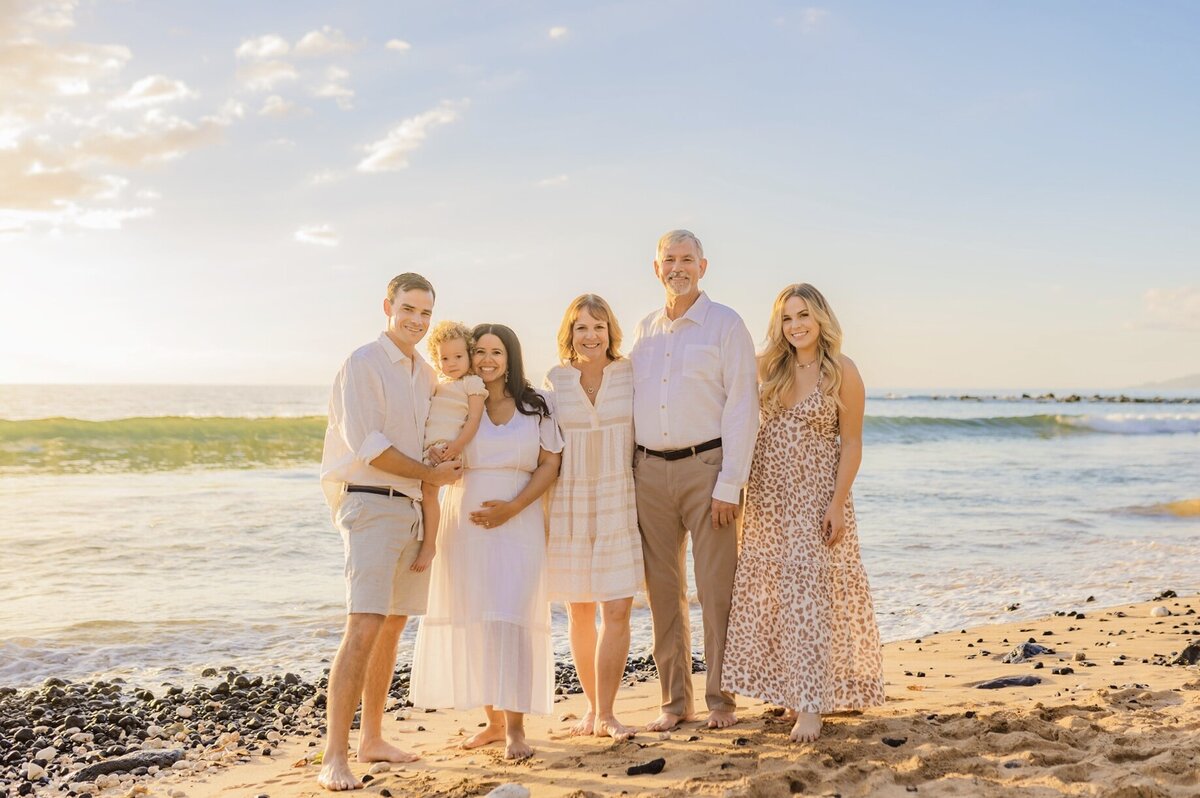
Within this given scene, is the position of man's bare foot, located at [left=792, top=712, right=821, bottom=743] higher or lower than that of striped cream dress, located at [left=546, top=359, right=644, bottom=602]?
lower

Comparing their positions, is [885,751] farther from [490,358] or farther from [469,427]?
[490,358]

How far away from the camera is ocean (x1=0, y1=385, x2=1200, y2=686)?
24.2ft

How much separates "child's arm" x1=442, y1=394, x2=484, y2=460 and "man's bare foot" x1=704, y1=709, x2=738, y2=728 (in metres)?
1.82

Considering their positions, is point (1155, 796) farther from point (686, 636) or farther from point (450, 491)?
point (450, 491)

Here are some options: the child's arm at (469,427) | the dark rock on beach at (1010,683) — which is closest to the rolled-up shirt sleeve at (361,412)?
the child's arm at (469,427)

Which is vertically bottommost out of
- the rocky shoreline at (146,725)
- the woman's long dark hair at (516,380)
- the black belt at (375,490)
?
the rocky shoreline at (146,725)

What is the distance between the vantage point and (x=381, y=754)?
15.4 ft

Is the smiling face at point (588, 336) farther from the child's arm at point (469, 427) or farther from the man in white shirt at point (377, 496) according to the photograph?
the man in white shirt at point (377, 496)

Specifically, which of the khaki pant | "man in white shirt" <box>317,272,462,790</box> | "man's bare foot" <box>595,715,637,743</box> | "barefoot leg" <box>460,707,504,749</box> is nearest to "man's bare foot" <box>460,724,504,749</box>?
"barefoot leg" <box>460,707,504,749</box>

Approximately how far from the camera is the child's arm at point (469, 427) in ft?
15.3

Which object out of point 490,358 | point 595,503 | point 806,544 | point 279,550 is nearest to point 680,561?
point 595,503

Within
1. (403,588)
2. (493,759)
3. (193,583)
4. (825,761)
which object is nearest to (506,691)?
(493,759)

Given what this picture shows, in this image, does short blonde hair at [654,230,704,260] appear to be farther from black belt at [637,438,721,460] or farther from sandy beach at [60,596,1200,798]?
sandy beach at [60,596,1200,798]

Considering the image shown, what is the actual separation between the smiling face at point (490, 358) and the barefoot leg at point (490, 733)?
66.7 inches
